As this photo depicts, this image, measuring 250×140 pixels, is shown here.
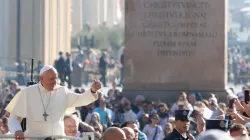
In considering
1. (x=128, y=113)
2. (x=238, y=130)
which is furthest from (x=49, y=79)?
(x=128, y=113)

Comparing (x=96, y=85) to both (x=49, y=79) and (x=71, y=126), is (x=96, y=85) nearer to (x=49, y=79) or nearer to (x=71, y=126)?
(x=49, y=79)

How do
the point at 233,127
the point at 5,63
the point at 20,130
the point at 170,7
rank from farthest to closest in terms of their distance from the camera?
the point at 5,63 → the point at 170,7 → the point at 20,130 → the point at 233,127

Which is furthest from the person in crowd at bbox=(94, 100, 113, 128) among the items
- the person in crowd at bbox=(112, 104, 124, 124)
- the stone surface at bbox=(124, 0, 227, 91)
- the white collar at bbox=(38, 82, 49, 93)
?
the white collar at bbox=(38, 82, 49, 93)

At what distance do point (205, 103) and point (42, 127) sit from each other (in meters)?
9.38

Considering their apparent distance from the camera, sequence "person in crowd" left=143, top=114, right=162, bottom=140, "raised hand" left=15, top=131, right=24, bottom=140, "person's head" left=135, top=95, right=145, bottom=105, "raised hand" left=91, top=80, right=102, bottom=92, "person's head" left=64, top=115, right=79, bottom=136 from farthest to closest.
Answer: "person's head" left=135, top=95, right=145, bottom=105
"person in crowd" left=143, top=114, right=162, bottom=140
"person's head" left=64, top=115, right=79, bottom=136
"raised hand" left=91, top=80, right=102, bottom=92
"raised hand" left=15, top=131, right=24, bottom=140

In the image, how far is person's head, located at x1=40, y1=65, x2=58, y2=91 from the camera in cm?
1271

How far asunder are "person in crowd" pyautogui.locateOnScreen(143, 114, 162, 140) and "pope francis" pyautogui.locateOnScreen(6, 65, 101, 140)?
717 centimetres

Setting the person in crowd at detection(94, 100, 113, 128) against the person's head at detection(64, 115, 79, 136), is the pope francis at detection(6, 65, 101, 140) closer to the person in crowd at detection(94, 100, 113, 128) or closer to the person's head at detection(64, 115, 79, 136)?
the person's head at detection(64, 115, 79, 136)

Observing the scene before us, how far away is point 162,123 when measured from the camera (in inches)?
885

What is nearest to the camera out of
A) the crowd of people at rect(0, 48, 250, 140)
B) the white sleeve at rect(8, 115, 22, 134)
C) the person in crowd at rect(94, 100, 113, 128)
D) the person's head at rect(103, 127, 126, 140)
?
the person's head at rect(103, 127, 126, 140)

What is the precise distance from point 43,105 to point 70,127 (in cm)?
77

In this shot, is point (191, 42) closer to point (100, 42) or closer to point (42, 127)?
point (42, 127)

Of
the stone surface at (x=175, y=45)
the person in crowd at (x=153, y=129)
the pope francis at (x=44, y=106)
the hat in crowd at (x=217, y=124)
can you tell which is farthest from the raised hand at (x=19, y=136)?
the stone surface at (x=175, y=45)

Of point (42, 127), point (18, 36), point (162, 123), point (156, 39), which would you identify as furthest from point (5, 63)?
point (42, 127)
